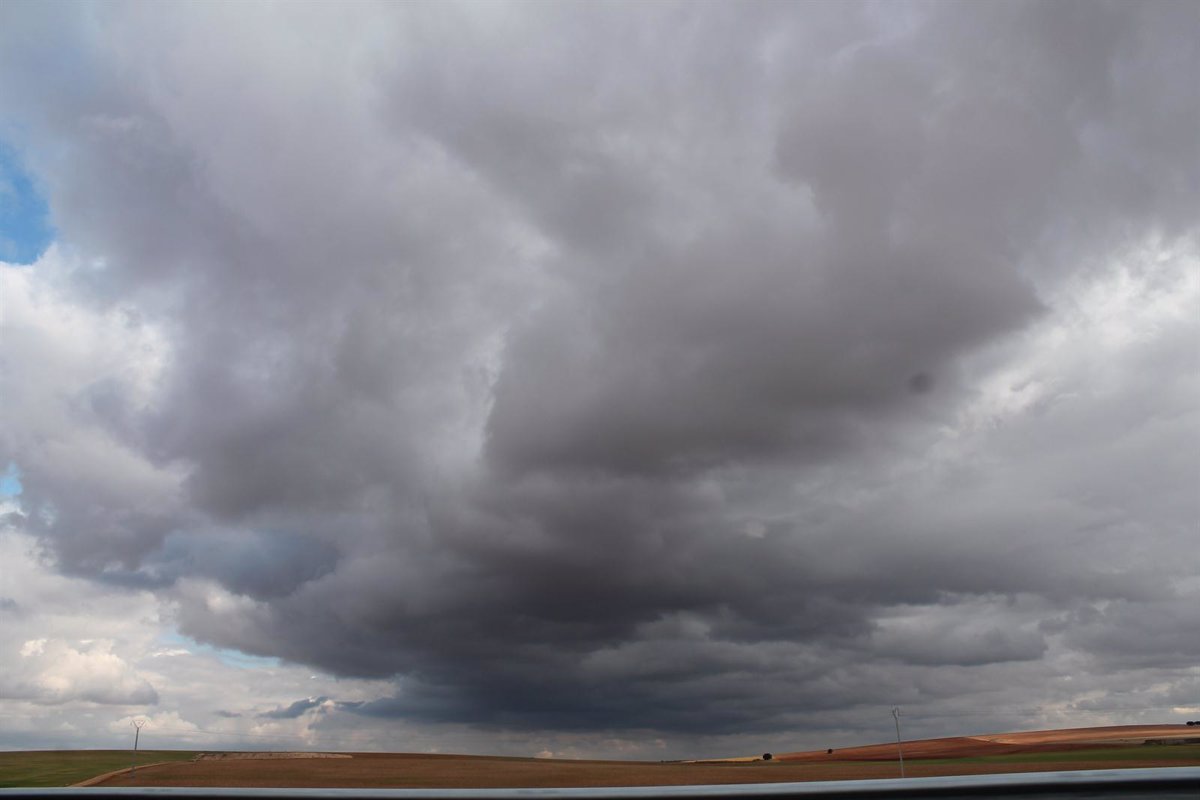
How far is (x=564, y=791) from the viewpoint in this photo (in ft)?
15.5

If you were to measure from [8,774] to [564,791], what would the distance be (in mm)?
139470

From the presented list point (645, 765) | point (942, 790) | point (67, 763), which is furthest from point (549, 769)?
point (942, 790)

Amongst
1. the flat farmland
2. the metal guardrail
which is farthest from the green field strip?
the metal guardrail

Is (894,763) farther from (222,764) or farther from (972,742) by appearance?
(222,764)

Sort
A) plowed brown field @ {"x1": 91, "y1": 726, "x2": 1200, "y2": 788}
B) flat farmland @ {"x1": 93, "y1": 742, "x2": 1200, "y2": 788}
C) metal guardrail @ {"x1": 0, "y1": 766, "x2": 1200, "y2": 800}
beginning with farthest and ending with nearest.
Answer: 1. plowed brown field @ {"x1": 91, "y1": 726, "x2": 1200, "y2": 788}
2. flat farmland @ {"x1": 93, "y1": 742, "x2": 1200, "y2": 788}
3. metal guardrail @ {"x1": 0, "y1": 766, "x2": 1200, "y2": 800}

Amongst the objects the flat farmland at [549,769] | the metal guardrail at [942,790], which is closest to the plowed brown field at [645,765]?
the flat farmland at [549,769]

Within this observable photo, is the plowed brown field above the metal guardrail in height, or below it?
below

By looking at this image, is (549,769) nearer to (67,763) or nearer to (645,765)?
(645,765)

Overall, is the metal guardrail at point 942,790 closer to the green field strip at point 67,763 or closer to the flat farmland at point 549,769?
the flat farmland at point 549,769

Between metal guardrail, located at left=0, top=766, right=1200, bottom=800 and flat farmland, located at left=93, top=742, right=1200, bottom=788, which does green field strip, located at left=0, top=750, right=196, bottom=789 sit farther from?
metal guardrail, located at left=0, top=766, right=1200, bottom=800

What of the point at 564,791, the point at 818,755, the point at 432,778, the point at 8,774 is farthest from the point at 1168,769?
the point at 818,755

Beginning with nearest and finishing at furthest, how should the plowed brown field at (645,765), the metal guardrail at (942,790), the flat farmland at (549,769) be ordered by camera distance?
the metal guardrail at (942,790) → the flat farmland at (549,769) → the plowed brown field at (645,765)

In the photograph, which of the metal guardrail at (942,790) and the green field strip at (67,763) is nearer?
the metal guardrail at (942,790)

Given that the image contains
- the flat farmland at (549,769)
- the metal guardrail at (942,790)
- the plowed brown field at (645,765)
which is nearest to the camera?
the metal guardrail at (942,790)
